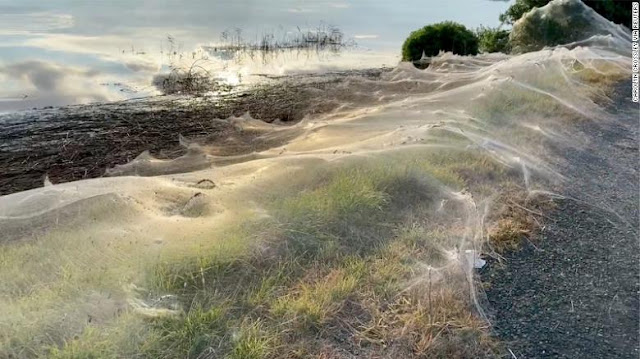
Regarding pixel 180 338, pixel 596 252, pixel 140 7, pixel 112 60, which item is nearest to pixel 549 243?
pixel 596 252

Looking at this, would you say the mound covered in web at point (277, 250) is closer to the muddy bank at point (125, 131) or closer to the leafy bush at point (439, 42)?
the muddy bank at point (125, 131)

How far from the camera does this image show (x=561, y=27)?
14.2 metres

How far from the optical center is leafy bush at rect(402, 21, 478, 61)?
14.3 m

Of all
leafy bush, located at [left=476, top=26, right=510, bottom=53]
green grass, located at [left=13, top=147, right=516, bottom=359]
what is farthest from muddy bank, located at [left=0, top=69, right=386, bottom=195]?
leafy bush, located at [left=476, top=26, right=510, bottom=53]

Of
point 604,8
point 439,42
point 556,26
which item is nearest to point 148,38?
point 439,42

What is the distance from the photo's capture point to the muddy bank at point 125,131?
7.31m

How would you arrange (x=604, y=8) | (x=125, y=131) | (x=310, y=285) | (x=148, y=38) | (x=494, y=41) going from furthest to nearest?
(x=604, y=8)
(x=494, y=41)
(x=148, y=38)
(x=125, y=131)
(x=310, y=285)

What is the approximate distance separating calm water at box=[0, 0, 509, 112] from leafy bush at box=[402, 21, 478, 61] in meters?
0.87

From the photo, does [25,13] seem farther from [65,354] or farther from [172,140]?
[65,354]

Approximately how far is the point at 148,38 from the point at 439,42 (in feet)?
22.4

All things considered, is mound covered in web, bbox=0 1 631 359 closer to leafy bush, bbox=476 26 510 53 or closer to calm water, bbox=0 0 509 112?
calm water, bbox=0 0 509 112

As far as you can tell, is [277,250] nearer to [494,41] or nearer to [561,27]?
[561,27]

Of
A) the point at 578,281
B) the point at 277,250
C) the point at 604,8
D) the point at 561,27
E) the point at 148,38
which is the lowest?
the point at 578,281

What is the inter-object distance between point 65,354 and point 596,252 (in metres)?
3.68
